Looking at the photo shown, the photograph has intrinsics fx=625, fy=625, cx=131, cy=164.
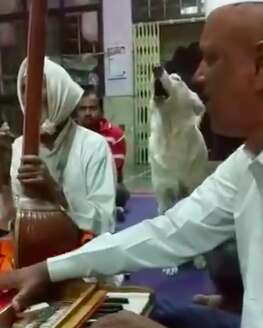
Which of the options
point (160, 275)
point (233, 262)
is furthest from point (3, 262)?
point (160, 275)

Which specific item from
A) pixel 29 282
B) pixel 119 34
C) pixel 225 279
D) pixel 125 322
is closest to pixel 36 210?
pixel 29 282

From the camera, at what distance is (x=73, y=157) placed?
6.93ft

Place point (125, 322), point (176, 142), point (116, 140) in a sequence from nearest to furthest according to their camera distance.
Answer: point (125, 322) < point (176, 142) < point (116, 140)

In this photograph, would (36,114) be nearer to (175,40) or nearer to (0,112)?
(0,112)

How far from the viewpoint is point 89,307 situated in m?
1.07

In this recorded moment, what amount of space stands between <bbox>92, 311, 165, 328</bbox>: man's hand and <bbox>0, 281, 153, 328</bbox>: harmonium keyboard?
92 millimetres

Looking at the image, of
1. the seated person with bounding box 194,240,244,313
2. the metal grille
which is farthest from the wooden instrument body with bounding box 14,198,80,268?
the metal grille

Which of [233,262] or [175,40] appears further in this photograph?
[175,40]

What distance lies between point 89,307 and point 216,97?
0.41 m

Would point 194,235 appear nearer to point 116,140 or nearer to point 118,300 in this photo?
point 118,300

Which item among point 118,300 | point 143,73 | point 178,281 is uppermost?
point 143,73

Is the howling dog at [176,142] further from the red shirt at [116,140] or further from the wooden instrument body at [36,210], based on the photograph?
the wooden instrument body at [36,210]

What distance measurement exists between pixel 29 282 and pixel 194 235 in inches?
13.1

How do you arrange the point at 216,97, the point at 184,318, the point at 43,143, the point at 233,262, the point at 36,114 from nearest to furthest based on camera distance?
the point at 216,97 → the point at 184,318 → the point at 36,114 → the point at 43,143 → the point at 233,262
